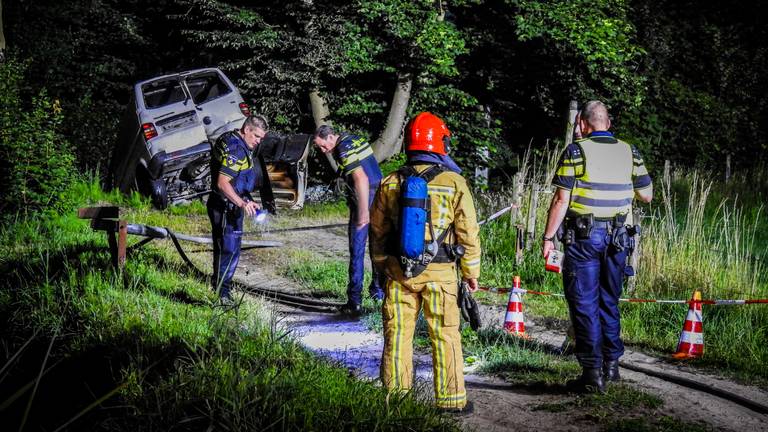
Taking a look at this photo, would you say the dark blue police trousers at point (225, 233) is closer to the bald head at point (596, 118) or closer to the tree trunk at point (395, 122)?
the bald head at point (596, 118)

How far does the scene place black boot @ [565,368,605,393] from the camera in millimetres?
4875

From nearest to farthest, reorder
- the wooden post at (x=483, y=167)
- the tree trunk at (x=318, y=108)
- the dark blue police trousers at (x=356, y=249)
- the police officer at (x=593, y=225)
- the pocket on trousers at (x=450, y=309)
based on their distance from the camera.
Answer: the pocket on trousers at (x=450, y=309) < the police officer at (x=593, y=225) < the dark blue police trousers at (x=356, y=249) < the tree trunk at (x=318, y=108) < the wooden post at (x=483, y=167)

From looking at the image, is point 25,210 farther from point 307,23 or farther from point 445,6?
point 445,6

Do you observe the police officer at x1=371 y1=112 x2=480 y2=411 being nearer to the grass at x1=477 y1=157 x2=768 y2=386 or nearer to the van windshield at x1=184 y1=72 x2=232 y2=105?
the grass at x1=477 y1=157 x2=768 y2=386

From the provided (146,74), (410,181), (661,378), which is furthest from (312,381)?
(146,74)

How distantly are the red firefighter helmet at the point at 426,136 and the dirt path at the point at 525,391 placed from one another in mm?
1350

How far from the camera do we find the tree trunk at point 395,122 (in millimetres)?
16188

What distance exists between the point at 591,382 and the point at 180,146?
7620mm

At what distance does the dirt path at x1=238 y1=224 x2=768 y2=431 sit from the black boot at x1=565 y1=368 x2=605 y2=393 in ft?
0.31

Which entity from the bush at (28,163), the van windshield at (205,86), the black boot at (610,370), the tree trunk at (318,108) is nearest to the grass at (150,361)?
the bush at (28,163)

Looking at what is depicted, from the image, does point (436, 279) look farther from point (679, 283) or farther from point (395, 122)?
point (395, 122)

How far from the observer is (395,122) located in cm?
1623

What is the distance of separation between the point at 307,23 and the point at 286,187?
6.29 meters

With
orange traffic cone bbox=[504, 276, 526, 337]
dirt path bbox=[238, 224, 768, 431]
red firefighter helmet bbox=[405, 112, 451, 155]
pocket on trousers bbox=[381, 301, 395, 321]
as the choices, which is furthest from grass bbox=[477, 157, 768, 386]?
red firefighter helmet bbox=[405, 112, 451, 155]
